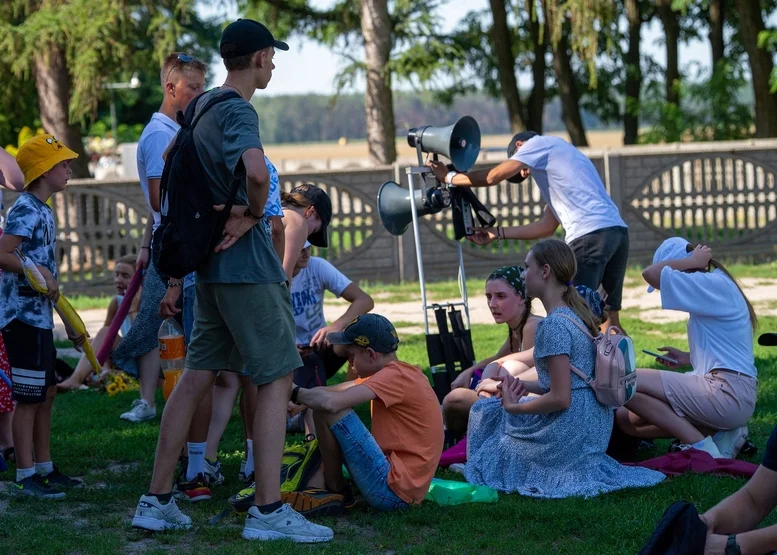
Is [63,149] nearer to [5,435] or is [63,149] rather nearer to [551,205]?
[5,435]

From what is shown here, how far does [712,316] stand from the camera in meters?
5.33

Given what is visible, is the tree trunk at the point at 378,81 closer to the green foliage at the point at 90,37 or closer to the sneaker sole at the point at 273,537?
the green foliage at the point at 90,37

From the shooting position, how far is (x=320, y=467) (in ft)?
15.8

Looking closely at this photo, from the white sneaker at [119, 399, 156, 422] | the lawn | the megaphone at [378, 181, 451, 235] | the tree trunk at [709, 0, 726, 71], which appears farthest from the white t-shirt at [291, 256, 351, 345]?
the tree trunk at [709, 0, 726, 71]

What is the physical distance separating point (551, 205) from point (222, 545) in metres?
3.55

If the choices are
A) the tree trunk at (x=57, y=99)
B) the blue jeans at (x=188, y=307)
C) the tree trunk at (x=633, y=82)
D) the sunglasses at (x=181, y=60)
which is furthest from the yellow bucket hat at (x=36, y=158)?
the tree trunk at (x=633, y=82)

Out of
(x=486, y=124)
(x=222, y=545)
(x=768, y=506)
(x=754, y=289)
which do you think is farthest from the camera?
(x=486, y=124)

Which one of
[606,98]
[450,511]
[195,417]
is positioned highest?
[606,98]

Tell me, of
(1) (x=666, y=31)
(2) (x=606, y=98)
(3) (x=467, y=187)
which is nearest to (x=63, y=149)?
(3) (x=467, y=187)

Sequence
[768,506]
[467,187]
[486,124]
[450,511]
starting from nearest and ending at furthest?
[768,506] → [450,511] → [467,187] → [486,124]

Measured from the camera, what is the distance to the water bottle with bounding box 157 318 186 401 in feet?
17.6

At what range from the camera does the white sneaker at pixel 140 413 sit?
6828 mm

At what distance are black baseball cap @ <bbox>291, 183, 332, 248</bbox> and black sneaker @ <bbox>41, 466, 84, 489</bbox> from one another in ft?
5.56

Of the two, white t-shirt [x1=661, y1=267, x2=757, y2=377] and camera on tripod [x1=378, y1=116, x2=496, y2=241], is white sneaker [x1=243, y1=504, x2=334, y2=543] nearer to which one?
white t-shirt [x1=661, y1=267, x2=757, y2=377]
